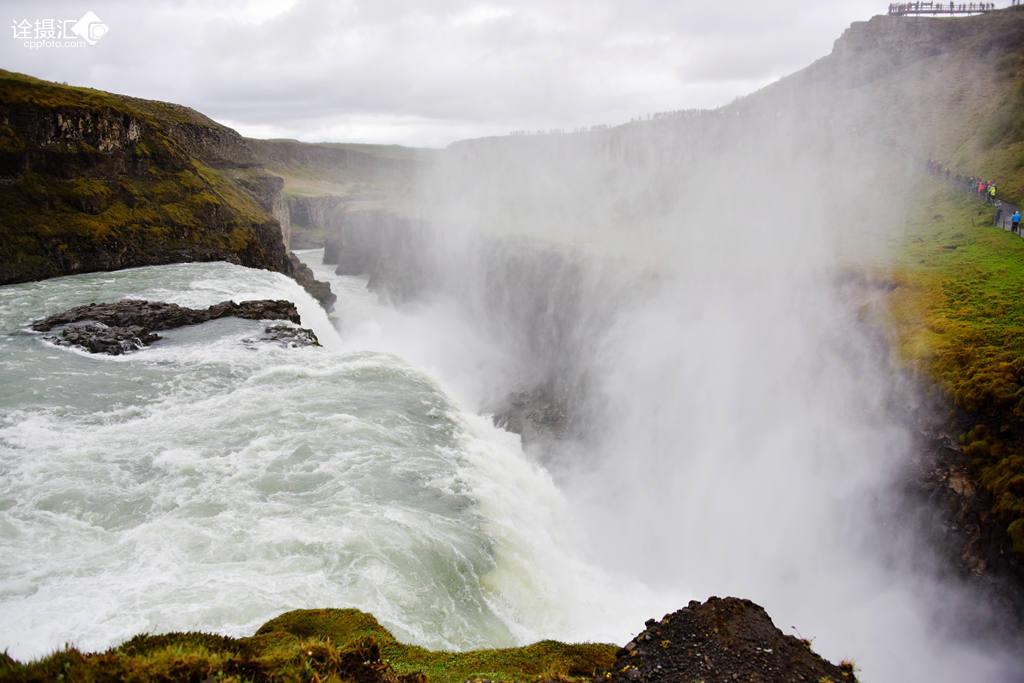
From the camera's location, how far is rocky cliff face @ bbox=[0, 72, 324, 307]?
39125 mm

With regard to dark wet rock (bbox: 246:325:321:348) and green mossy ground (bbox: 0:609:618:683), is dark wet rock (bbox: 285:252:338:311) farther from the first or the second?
green mossy ground (bbox: 0:609:618:683)

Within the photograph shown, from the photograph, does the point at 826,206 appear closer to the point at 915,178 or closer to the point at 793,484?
the point at 915,178

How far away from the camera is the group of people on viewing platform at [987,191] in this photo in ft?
111

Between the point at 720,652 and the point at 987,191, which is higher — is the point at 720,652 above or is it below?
below

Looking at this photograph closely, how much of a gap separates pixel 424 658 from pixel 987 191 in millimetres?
45804

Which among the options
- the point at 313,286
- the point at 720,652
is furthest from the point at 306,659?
the point at 313,286

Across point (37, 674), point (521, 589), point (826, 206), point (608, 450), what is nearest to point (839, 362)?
point (608, 450)

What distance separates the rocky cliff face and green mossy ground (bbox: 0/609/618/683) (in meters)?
37.8

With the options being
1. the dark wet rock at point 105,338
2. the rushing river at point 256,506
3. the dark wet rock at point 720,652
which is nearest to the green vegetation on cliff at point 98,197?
the dark wet rock at point 105,338

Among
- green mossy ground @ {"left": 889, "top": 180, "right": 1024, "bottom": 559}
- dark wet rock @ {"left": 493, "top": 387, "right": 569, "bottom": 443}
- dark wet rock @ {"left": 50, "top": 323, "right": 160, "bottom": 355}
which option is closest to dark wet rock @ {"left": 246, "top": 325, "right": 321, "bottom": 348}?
dark wet rock @ {"left": 50, "top": 323, "right": 160, "bottom": 355}

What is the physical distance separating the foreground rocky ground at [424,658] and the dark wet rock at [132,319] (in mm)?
21704

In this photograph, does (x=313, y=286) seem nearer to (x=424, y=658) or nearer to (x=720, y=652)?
(x=424, y=658)

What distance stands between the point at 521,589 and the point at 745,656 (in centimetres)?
778

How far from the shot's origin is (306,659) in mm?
7094
